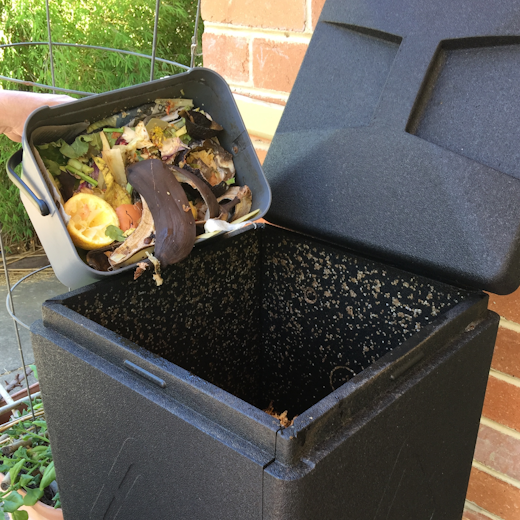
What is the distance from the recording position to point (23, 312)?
2752 millimetres

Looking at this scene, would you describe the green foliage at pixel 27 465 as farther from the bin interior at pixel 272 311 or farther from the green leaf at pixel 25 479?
the bin interior at pixel 272 311

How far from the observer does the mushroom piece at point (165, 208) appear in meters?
0.83

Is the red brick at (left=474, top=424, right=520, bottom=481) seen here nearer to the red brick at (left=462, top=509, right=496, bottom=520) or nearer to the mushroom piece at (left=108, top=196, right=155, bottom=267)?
the red brick at (left=462, top=509, right=496, bottom=520)

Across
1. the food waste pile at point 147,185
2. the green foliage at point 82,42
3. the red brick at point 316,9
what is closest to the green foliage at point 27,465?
the food waste pile at point 147,185

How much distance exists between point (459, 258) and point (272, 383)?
1.70 ft

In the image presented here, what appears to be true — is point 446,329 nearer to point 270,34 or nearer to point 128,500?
point 128,500

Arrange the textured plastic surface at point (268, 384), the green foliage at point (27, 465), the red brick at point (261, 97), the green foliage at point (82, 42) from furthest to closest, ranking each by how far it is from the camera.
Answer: the green foliage at point (82, 42), the red brick at point (261, 97), the green foliage at point (27, 465), the textured plastic surface at point (268, 384)

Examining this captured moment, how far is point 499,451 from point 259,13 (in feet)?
3.31

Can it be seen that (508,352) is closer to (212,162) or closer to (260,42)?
(212,162)

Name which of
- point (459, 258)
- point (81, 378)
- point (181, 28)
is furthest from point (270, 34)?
point (181, 28)

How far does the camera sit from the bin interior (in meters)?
0.88

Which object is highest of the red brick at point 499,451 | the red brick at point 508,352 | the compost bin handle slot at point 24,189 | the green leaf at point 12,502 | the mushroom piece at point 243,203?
the compost bin handle slot at point 24,189

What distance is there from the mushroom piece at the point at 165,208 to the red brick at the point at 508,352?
581mm

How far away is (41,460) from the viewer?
129 cm
